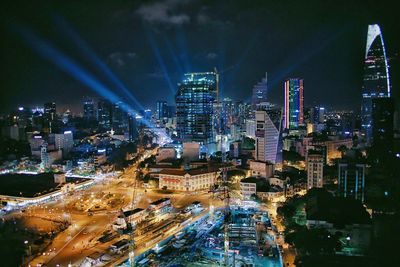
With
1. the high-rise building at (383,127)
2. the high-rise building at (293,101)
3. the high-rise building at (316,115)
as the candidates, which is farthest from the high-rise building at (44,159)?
the high-rise building at (316,115)

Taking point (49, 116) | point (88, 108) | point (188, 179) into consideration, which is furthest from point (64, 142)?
point (88, 108)

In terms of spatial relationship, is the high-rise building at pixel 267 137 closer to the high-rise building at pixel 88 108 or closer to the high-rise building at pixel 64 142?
the high-rise building at pixel 64 142

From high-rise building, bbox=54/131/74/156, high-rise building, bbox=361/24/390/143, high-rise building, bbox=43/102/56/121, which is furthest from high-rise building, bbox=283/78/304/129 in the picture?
high-rise building, bbox=43/102/56/121

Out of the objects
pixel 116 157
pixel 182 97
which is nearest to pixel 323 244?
pixel 116 157

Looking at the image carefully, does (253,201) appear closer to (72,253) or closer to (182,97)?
(72,253)

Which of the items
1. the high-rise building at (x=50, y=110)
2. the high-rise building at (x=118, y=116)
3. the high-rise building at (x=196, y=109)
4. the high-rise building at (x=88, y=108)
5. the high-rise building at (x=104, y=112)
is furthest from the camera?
the high-rise building at (x=88, y=108)
